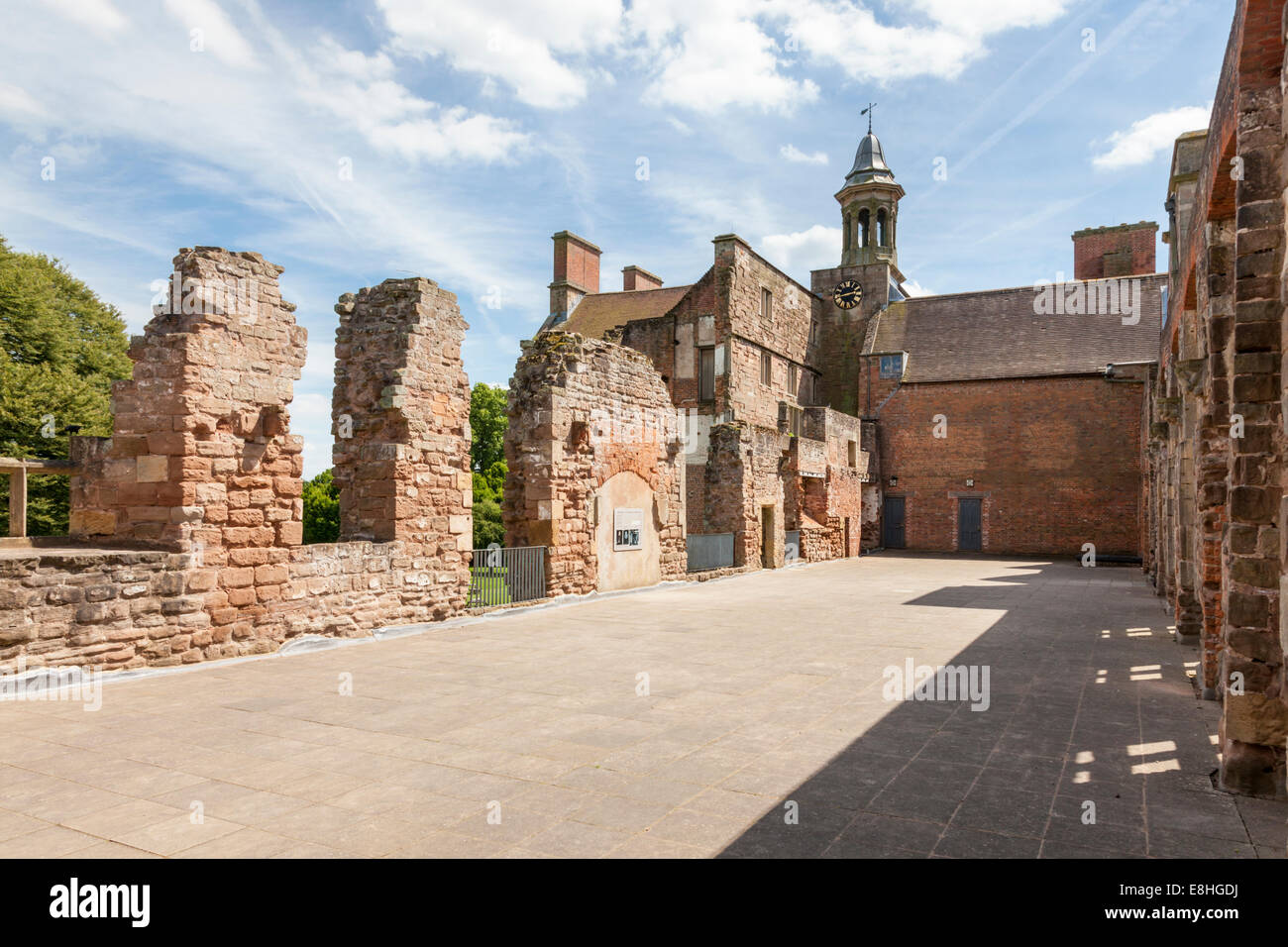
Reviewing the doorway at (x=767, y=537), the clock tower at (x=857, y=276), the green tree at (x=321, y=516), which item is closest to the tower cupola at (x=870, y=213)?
the clock tower at (x=857, y=276)

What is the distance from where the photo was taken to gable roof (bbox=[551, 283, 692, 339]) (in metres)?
39.5

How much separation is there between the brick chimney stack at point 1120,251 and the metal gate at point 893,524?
13.5 m

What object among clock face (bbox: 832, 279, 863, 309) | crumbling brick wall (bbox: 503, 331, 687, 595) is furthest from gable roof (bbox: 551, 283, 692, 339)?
crumbling brick wall (bbox: 503, 331, 687, 595)

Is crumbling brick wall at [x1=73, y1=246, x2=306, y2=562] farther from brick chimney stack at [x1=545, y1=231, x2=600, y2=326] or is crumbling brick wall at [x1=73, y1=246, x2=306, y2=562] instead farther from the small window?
brick chimney stack at [x1=545, y1=231, x2=600, y2=326]

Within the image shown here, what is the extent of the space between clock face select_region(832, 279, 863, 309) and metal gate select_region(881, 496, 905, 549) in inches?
344

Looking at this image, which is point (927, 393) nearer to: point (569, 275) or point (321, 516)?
point (569, 275)

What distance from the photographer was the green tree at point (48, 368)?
21.4 meters

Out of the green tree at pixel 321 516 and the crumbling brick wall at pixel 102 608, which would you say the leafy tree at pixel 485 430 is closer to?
the green tree at pixel 321 516

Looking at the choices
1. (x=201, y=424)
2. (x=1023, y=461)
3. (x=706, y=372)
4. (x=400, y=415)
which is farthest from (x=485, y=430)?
(x=201, y=424)

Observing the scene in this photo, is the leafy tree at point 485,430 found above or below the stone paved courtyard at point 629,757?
above

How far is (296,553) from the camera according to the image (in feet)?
31.2

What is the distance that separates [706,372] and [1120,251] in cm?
1915
